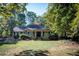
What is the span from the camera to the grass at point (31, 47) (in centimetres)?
257

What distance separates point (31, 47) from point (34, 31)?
0.20 metres

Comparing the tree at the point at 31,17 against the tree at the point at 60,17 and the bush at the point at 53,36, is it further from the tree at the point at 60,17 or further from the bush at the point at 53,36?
the bush at the point at 53,36

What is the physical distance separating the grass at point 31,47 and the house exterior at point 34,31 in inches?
3.3

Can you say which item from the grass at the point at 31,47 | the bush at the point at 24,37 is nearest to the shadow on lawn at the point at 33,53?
the grass at the point at 31,47

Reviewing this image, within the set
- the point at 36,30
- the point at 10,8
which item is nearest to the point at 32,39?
the point at 36,30

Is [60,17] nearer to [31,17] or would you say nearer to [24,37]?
[31,17]

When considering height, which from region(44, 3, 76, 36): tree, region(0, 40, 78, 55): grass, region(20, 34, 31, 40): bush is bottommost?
region(0, 40, 78, 55): grass

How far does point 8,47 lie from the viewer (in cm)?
259

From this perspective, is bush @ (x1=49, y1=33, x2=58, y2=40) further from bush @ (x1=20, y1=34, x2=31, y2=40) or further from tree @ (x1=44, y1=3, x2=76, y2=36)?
bush @ (x1=20, y1=34, x2=31, y2=40)

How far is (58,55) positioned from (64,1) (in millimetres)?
647

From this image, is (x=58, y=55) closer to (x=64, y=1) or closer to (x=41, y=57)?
(x=41, y=57)

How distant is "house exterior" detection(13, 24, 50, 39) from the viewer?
8.44 feet

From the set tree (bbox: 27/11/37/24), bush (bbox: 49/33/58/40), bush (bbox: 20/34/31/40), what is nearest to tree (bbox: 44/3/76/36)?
bush (bbox: 49/33/58/40)

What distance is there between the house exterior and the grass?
3.3 inches
